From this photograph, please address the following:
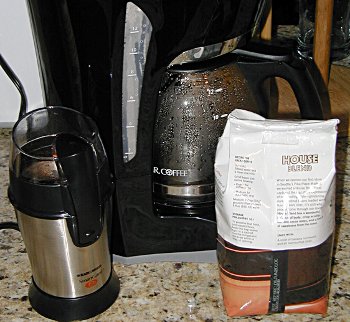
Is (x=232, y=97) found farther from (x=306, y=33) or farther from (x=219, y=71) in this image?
(x=306, y=33)

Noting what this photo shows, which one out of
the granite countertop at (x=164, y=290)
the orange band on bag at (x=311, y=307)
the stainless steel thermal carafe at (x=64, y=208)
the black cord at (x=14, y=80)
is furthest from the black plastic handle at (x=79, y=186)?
the black cord at (x=14, y=80)

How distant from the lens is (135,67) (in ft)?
2.59

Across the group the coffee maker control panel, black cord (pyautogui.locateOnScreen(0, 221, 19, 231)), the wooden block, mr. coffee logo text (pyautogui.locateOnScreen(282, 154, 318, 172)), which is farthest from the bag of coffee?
the wooden block

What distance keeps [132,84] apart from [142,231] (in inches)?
7.7

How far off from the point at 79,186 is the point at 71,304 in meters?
0.17

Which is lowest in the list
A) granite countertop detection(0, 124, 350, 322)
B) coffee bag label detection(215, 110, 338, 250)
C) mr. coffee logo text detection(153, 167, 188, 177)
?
granite countertop detection(0, 124, 350, 322)

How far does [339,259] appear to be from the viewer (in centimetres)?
93

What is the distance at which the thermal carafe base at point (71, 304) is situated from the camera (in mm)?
837

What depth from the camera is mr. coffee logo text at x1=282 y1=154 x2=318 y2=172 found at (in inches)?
29.4

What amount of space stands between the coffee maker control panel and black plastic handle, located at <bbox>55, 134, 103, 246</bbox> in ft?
0.26

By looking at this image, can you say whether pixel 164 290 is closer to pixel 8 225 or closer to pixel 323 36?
pixel 8 225

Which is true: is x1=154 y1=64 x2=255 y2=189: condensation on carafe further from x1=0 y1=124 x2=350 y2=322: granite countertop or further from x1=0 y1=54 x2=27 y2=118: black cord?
x1=0 y1=54 x2=27 y2=118: black cord

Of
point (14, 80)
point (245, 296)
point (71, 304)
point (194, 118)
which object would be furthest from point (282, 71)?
point (14, 80)

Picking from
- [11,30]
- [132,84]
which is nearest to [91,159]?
[132,84]
